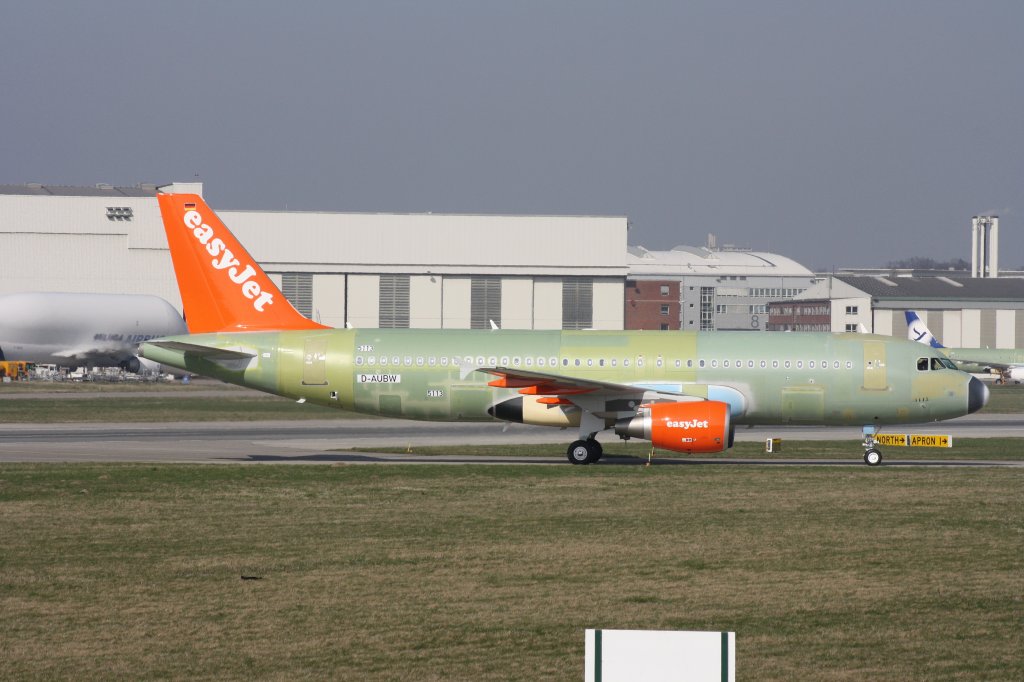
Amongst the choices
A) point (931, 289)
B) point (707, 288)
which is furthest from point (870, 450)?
point (707, 288)

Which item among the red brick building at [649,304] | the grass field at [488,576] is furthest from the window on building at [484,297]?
the grass field at [488,576]

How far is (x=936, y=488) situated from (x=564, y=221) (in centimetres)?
7689

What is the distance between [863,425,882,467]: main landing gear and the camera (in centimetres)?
3559

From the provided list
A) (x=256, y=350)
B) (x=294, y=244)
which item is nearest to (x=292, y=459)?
(x=256, y=350)

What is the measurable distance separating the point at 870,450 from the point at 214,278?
19.4 meters

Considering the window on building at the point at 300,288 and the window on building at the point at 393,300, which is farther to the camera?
the window on building at the point at 393,300

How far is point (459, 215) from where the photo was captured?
342ft

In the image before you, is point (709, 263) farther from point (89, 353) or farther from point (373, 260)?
point (89, 353)

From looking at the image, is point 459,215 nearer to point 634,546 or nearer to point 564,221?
point 564,221

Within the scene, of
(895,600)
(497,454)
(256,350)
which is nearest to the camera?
(895,600)

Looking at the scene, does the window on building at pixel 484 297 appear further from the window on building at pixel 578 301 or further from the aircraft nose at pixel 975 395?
the aircraft nose at pixel 975 395

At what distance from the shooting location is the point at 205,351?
35562mm

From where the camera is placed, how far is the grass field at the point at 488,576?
540 inches

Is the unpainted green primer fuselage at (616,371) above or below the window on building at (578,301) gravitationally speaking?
below
